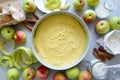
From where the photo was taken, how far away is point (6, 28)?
97 cm

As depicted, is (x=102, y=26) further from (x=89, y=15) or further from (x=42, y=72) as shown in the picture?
(x=42, y=72)

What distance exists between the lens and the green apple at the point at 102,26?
949 millimetres

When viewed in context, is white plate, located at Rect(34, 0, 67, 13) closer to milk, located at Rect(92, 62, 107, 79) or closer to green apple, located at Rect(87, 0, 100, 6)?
green apple, located at Rect(87, 0, 100, 6)

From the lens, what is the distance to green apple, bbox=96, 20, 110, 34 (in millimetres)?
949

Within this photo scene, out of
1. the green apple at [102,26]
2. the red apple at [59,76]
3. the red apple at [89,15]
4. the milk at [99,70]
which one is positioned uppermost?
the red apple at [89,15]

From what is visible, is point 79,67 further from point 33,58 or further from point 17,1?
point 17,1

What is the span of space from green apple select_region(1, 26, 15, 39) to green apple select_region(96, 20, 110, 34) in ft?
0.91

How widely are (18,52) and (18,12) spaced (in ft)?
0.43

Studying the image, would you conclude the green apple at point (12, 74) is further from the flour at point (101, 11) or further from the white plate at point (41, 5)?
the flour at point (101, 11)

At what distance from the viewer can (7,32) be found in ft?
3.16

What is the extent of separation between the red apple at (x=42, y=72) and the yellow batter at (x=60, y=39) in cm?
3

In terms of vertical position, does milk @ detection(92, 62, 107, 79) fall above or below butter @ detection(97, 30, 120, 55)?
below

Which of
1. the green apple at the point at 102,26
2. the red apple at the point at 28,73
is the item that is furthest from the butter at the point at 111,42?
the red apple at the point at 28,73

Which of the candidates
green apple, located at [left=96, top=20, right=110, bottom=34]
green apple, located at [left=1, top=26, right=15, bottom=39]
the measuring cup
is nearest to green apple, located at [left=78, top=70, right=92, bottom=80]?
the measuring cup
